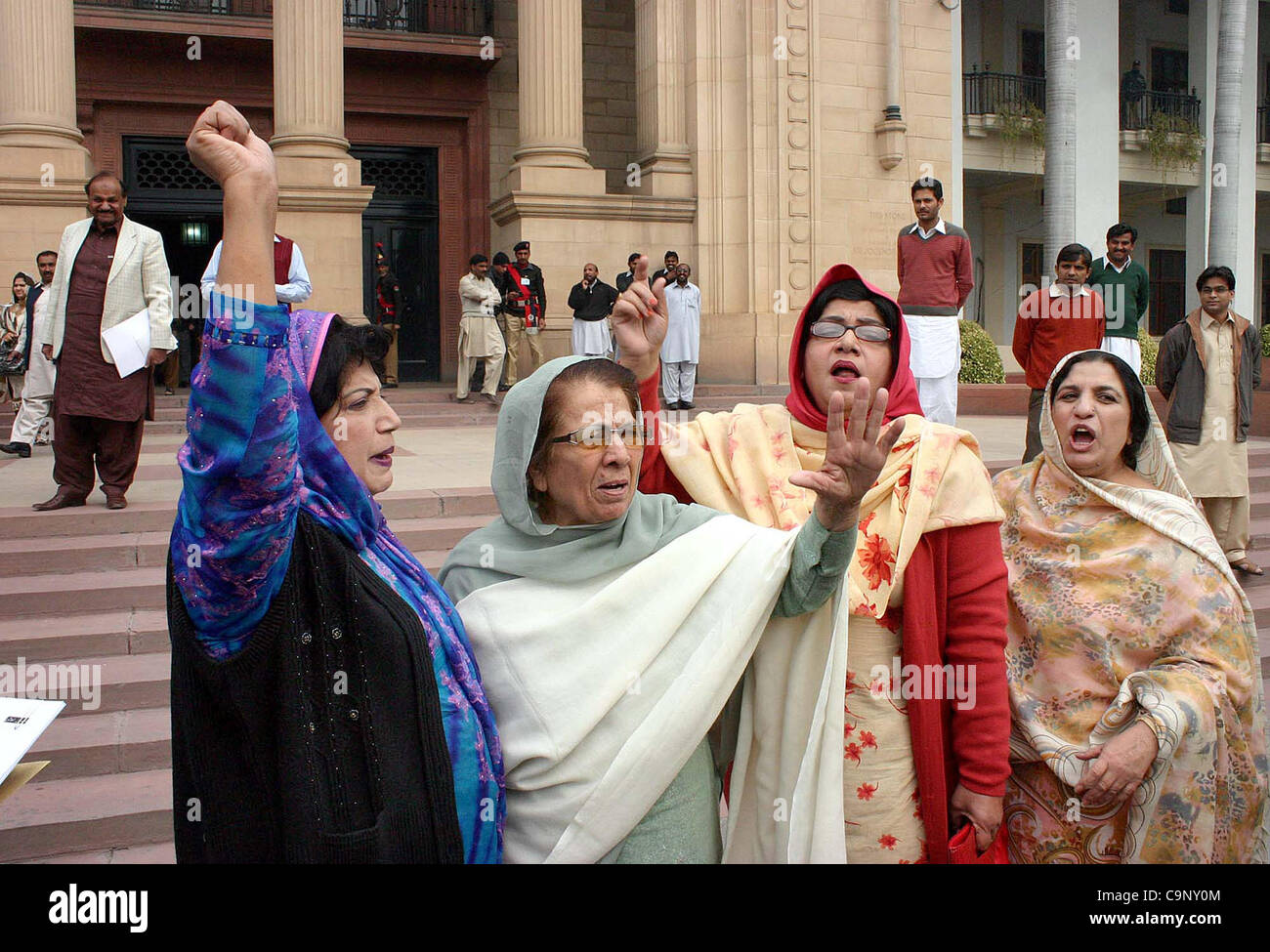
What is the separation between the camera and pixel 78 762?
434 cm

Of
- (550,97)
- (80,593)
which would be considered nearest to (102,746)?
(80,593)

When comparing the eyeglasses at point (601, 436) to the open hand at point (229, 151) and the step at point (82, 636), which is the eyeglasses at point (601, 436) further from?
the step at point (82, 636)

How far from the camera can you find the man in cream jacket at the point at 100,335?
650 cm

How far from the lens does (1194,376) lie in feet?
24.2

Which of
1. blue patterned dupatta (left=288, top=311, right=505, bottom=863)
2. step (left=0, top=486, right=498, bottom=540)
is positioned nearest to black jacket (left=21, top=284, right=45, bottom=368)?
step (left=0, top=486, right=498, bottom=540)

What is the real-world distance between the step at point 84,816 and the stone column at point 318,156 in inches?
388

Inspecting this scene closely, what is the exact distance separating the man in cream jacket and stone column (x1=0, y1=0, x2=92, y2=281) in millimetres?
6527

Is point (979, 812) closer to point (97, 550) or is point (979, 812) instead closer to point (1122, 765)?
point (1122, 765)

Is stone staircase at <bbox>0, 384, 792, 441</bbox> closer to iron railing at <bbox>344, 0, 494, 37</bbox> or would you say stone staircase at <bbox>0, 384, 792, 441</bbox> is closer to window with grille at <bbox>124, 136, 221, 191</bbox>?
window with grille at <bbox>124, 136, 221, 191</bbox>

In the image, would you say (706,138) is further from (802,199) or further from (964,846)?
(964,846)

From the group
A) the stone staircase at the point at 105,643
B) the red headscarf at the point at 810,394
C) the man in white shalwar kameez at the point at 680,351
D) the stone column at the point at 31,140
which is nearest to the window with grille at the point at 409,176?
the stone column at the point at 31,140

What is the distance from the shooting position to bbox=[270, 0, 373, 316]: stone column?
44.3ft

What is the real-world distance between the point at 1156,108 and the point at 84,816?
26.3m

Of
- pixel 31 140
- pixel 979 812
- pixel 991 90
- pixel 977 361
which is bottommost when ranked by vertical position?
pixel 979 812
